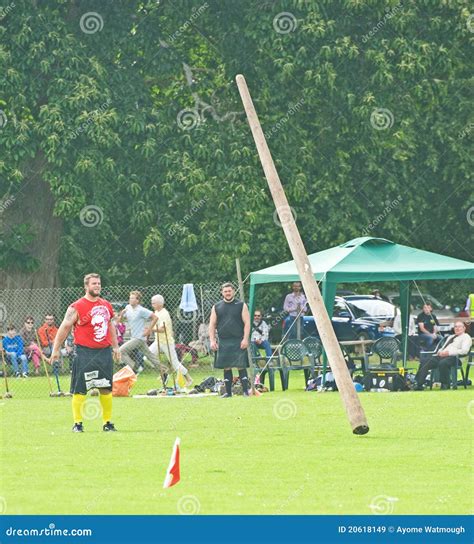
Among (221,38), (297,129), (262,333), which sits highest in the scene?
(221,38)

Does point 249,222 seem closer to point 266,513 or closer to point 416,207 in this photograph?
point 416,207

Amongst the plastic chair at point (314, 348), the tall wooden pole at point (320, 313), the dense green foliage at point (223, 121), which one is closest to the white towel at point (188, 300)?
the plastic chair at point (314, 348)

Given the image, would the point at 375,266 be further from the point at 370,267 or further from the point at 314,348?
the point at 314,348

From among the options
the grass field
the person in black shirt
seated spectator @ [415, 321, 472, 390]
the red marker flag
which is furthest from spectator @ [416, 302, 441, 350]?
the red marker flag

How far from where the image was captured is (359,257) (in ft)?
88.9

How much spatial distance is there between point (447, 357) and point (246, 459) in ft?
39.8

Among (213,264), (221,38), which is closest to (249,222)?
(213,264)

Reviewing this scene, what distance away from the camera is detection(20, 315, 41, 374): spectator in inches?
1287

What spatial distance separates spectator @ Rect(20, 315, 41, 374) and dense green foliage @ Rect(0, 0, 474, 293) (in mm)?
3517

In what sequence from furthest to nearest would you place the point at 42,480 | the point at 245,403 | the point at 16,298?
the point at 16,298 < the point at 245,403 < the point at 42,480

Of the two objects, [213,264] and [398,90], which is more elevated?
[398,90]

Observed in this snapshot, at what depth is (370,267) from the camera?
26.8 meters

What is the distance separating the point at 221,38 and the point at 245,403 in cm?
1769
